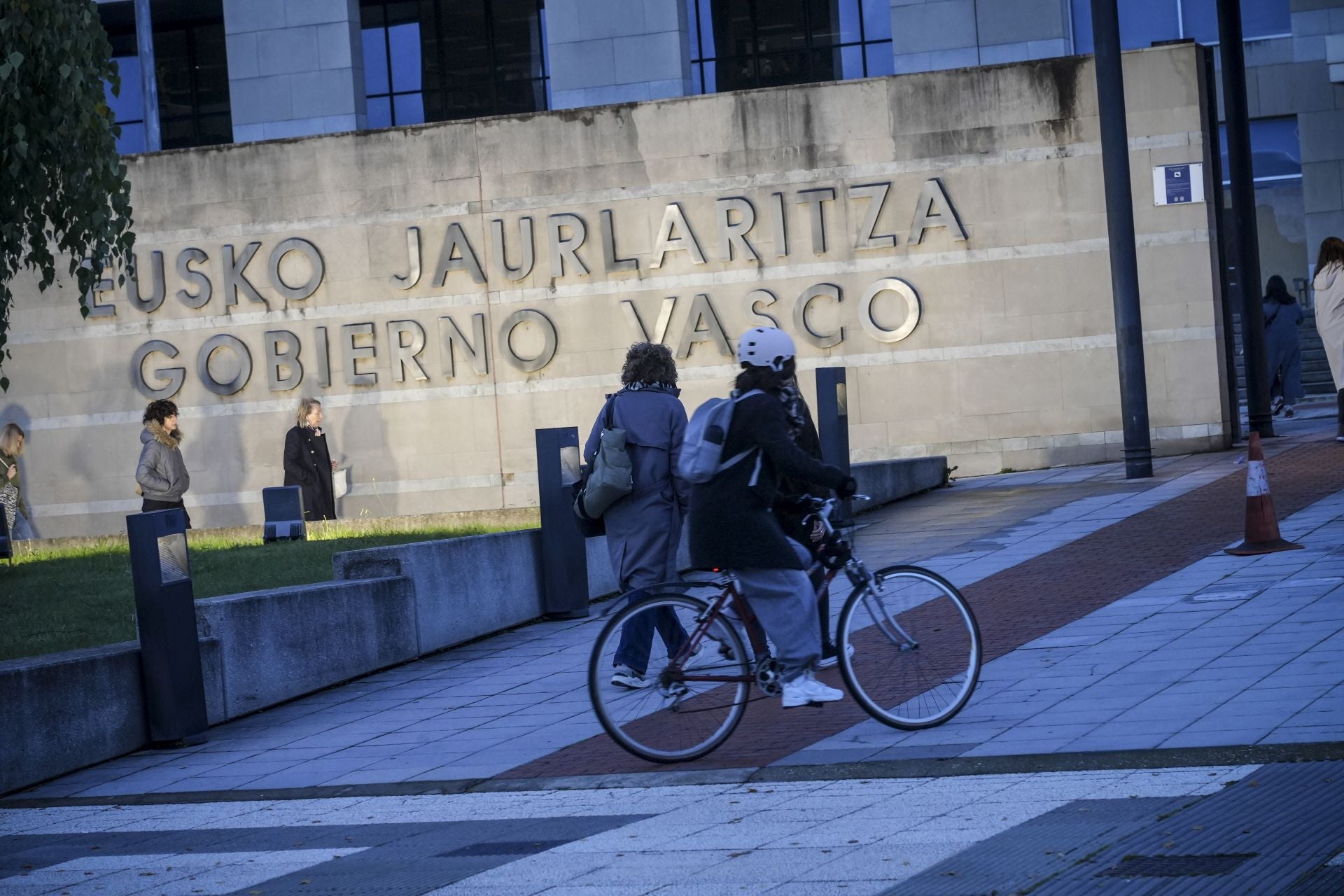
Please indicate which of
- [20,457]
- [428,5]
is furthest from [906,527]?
[428,5]

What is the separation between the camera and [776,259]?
20422 mm

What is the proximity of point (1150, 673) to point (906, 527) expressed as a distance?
7.08 m

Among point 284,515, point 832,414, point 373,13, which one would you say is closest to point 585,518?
point 832,414

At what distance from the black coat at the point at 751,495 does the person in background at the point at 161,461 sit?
8.26 meters

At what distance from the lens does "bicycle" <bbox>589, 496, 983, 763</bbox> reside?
746cm

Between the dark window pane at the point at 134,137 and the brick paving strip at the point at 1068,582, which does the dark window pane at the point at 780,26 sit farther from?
the brick paving strip at the point at 1068,582

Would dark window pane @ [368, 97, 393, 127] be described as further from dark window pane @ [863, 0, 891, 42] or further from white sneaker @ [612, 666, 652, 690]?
white sneaker @ [612, 666, 652, 690]

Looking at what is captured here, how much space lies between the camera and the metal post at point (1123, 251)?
16.9 metres

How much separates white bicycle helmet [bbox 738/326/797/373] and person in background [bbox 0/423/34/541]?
1082 cm

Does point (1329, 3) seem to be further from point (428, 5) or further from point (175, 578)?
point (175, 578)

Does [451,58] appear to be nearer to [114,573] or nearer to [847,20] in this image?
[847,20]

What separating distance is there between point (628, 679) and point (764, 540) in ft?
2.68

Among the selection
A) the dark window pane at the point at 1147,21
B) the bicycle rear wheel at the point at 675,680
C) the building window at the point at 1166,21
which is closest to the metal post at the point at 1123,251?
Answer: the bicycle rear wheel at the point at 675,680

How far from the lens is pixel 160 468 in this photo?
48.2 ft
